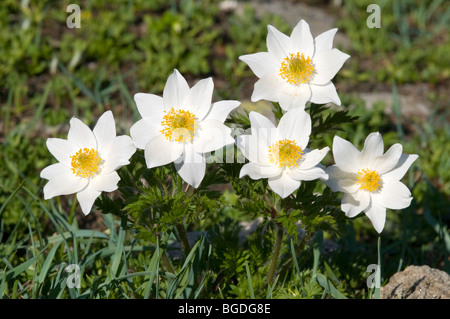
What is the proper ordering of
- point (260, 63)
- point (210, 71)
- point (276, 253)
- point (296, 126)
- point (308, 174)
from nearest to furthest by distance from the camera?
point (308, 174), point (296, 126), point (260, 63), point (276, 253), point (210, 71)

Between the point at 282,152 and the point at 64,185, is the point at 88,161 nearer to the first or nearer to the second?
the point at 64,185

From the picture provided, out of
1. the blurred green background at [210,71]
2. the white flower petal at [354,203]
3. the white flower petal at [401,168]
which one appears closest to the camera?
the white flower petal at [354,203]

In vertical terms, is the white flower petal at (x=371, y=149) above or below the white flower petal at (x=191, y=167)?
above

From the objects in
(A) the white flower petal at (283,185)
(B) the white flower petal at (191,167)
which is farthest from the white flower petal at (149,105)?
(A) the white flower petal at (283,185)

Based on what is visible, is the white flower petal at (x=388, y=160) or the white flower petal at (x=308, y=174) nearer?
the white flower petal at (x=308, y=174)

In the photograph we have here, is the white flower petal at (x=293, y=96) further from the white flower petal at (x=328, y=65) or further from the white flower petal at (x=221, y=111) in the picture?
the white flower petal at (x=221, y=111)

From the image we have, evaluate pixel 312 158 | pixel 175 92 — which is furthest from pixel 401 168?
pixel 175 92

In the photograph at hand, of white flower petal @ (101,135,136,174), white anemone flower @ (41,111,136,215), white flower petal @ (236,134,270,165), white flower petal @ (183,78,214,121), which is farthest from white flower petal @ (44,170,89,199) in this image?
white flower petal @ (236,134,270,165)
